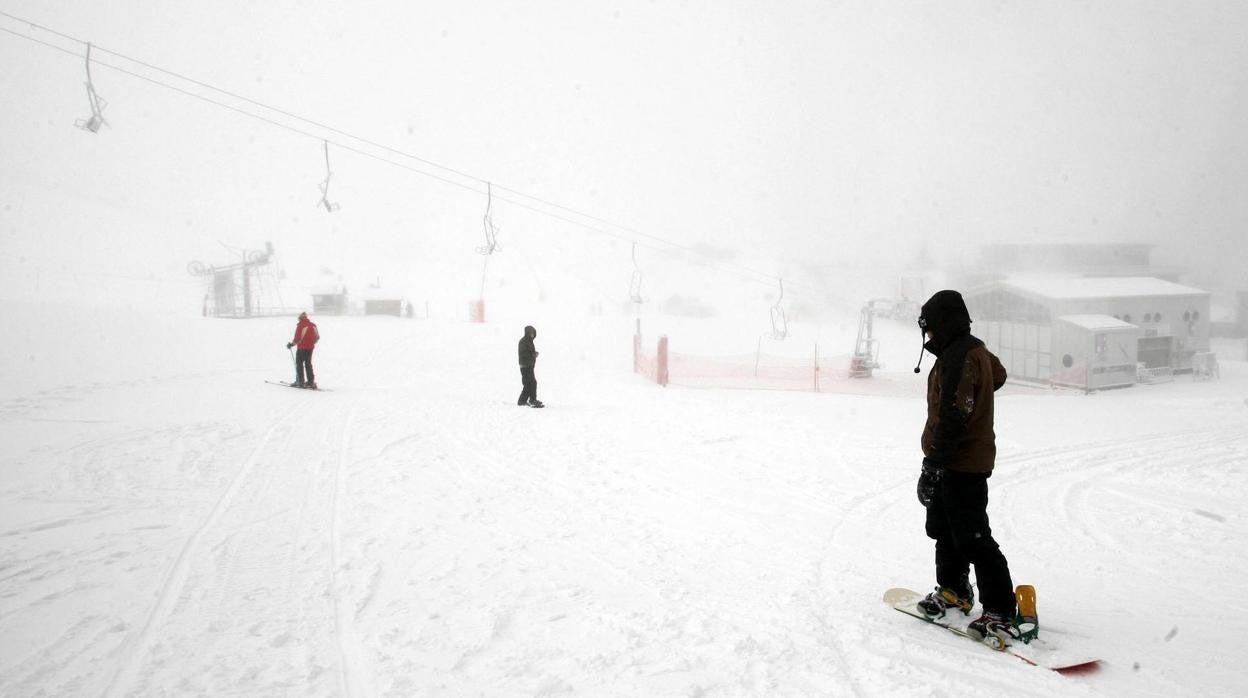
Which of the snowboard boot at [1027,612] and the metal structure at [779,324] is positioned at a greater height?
the metal structure at [779,324]

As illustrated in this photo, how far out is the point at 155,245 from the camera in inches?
2968

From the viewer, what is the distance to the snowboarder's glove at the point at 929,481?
382 centimetres

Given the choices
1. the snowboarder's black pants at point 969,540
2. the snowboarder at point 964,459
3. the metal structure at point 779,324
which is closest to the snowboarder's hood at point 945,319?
the snowboarder at point 964,459

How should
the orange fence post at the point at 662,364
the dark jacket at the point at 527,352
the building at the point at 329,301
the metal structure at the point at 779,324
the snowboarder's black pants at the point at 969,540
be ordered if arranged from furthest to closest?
the building at the point at 329,301, the metal structure at the point at 779,324, the orange fence post at the point at 662,364, the dark jacket at the point at 527,352, the snowboarder's black pants at the point at 969,540

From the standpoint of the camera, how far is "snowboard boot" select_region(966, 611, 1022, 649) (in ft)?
11.4

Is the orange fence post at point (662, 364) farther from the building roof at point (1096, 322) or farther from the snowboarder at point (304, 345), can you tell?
the building roof at point (1096, 322)

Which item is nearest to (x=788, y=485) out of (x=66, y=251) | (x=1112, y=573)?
(x=1112, y=573)

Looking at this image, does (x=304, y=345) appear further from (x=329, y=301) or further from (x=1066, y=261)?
(x=1066, y=261)

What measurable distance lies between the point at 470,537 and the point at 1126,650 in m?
5.05

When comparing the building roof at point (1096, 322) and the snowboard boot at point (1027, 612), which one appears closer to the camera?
the snowboard boot at point (1027, 612)

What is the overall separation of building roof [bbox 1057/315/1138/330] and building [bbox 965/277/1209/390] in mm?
46

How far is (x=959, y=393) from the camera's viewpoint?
363 centimetres

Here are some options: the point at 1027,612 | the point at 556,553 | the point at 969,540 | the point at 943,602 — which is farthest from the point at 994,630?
the point at 556,553

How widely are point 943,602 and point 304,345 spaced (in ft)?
49.1
